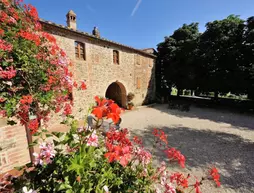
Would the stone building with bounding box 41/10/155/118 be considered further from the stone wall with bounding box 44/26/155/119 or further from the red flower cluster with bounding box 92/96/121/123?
the red flower cluster with bounding box 92/96/121/123

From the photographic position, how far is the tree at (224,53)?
404 inches

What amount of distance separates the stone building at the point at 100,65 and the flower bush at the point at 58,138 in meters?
3.55

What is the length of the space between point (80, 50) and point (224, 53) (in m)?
11.8

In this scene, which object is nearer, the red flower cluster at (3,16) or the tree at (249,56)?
the red flower cluster at (3,16)

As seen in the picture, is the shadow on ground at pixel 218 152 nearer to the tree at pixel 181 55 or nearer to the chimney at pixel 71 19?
the chimney at pixel 71 19

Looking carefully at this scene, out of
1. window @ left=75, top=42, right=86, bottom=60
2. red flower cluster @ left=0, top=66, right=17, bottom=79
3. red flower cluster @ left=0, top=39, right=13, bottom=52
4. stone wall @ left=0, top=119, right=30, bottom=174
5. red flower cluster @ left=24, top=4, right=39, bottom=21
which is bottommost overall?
stone wall @ left=0, top=119, right=30, bottom=174

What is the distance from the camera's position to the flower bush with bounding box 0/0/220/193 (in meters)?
1.00

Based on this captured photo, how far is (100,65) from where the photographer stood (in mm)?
8977

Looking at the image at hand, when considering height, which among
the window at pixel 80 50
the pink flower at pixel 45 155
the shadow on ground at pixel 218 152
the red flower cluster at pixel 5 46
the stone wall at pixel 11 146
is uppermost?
the window at pixel 80 50

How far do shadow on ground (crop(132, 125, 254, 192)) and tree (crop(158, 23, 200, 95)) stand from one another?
8.90m

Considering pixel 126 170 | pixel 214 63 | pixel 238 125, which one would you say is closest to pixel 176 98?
pixel 214 63

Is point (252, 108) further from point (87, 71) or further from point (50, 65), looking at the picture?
point (50, 65)

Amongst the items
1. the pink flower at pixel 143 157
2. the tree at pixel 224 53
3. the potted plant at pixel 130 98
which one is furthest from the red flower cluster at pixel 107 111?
the tree at pixel 224 53

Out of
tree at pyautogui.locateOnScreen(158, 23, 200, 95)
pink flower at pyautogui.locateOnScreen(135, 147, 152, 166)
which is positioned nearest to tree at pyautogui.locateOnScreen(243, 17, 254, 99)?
tree at pyautogui.locateOnScreen(158, 23, 200, 95)
